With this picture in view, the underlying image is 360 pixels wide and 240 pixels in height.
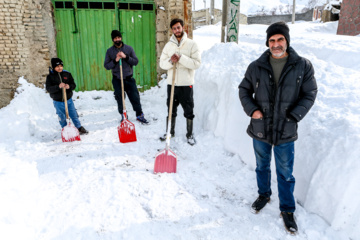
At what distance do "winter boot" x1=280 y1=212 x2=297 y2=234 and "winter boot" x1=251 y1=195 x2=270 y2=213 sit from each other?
0.26 meters

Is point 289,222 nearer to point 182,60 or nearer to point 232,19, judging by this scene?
point 182,60

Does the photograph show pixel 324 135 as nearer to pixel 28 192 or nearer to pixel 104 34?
pixel 28 192

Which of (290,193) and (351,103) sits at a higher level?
(351,103)

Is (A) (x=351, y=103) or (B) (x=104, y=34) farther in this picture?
(B) (x=104, y=34)

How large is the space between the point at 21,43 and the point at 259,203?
6655 mm

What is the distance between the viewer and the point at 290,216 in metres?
2.53

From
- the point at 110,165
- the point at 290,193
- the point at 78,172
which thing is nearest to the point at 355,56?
the point at 290,193

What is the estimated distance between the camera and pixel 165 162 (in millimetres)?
3555

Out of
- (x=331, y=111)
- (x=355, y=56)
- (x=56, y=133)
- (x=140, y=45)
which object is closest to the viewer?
(x=331, y=111)

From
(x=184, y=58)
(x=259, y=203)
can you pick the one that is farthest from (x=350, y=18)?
(x=259, y=203)

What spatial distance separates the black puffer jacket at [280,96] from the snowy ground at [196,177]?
677 mm

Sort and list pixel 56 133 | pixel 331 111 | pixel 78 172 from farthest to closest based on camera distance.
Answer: pixel 56 133 < pixel 78 172 < pixel 331 111

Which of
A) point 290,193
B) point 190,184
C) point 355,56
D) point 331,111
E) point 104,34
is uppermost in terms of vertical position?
point 104,34

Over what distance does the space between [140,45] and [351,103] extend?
5.67m
